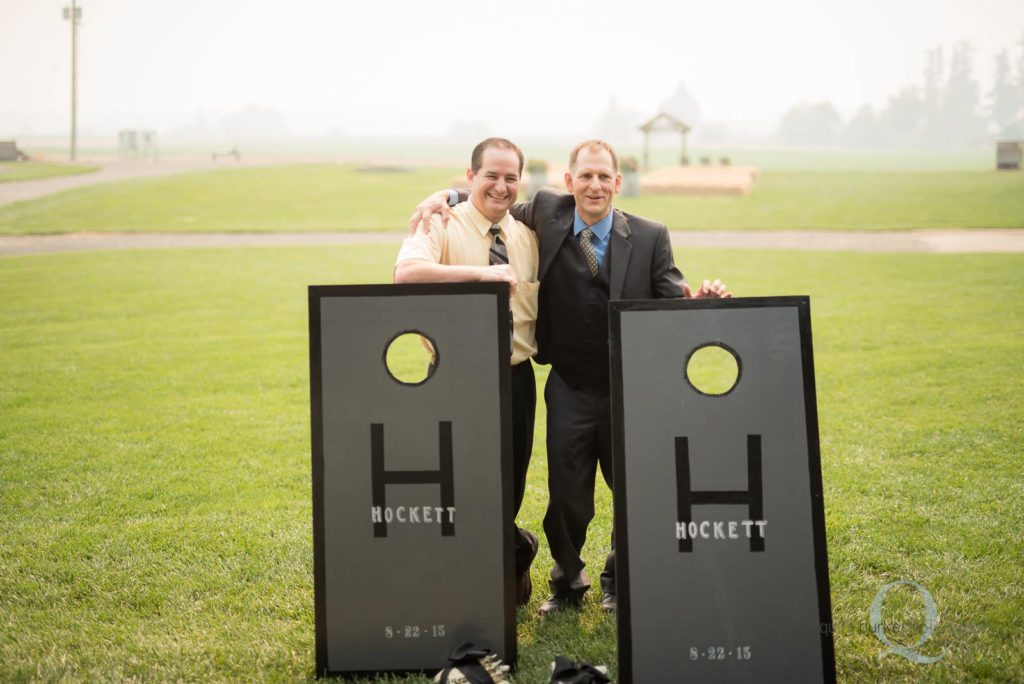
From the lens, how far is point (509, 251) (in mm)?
4047

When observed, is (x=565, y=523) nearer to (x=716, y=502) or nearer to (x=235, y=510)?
(x=716, y=502)

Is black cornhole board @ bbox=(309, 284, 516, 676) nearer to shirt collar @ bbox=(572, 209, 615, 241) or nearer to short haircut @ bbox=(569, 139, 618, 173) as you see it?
shirt collar @ bbox=(572, 209, 615, 241)

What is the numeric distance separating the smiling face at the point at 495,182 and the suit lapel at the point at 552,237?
21 cm

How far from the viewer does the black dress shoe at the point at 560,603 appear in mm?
4254

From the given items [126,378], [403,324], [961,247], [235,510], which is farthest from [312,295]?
[961,247]

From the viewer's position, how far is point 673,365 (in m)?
3.33

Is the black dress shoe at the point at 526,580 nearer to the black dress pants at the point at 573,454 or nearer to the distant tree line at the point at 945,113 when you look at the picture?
the black dress pants at the point at 573,454

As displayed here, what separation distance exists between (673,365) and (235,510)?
3.30 metres

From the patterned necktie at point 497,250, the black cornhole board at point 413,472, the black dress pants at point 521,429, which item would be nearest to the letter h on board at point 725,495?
the black cornhole board at point 413,472

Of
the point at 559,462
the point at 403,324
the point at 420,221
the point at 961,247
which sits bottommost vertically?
the point at 559,462

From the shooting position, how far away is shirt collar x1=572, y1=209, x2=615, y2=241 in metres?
4.04

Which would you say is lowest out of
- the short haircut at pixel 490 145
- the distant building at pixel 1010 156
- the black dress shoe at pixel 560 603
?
the black dress shoe at pixel 560 603

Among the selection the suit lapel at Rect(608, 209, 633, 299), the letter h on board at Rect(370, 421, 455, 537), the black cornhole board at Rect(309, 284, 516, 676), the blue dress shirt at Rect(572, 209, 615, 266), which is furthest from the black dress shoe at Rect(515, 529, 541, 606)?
the blue dress shirt at Rect(572, 209, 615, 266)

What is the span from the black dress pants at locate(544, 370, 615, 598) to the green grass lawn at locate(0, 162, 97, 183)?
25621mm
